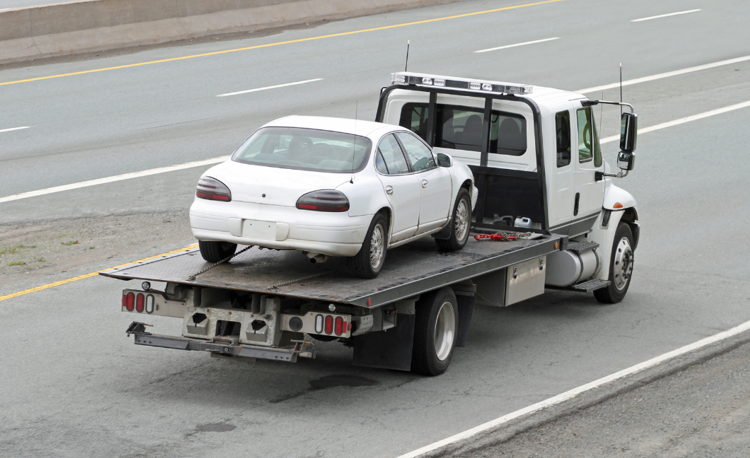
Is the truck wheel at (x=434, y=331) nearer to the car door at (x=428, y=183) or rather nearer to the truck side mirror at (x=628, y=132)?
the car door at (x=428, y=183)

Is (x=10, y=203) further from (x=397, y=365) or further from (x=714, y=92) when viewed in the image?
(x=714, y=92)

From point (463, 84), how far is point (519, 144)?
2.99ft

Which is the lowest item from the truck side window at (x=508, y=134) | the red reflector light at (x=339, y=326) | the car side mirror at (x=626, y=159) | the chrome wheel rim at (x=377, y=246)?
the red reflector light at (x=339, y=326)

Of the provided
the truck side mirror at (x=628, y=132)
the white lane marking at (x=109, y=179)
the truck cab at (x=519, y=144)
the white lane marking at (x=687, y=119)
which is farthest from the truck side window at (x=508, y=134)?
the white lane marking at (x=687, y=119)

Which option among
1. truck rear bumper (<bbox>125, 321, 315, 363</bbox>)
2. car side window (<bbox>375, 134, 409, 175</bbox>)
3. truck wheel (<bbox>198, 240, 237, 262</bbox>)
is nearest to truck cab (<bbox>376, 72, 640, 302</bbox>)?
car side window (<bbox>375, 134, 409, 175</bbox>)

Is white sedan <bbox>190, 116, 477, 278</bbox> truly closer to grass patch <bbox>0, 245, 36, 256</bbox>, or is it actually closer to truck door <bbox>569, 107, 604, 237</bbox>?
truck door <bbox>569, 107, 604, 237</bbox>

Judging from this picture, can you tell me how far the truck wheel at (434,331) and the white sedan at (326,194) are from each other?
606 millimetres

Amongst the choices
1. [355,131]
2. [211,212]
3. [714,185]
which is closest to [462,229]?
[355,131]

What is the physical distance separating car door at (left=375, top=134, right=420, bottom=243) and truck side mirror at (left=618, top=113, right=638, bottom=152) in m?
3.18

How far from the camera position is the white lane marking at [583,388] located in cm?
845

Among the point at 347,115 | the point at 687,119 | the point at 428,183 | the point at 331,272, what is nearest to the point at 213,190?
the point at 331,272

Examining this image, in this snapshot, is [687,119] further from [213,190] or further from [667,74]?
[213,190]

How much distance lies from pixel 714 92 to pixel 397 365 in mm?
17887

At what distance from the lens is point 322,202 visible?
9.21 metres
